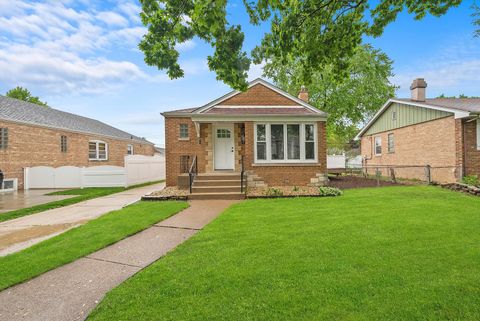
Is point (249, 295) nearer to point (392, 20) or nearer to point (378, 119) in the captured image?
point (392, 20)

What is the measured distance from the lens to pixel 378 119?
20031 millimetres

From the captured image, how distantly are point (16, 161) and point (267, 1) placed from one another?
16.2m

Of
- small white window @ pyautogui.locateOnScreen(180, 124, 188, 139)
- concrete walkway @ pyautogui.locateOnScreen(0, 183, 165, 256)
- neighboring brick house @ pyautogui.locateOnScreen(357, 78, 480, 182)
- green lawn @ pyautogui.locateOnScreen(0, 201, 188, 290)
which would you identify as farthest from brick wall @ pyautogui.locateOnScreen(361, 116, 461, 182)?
concrete walkway @ pyautogui.locateOnScreen(0, 183, 165, 256)

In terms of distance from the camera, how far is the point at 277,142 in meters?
11.6

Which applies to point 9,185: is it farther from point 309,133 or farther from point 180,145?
point 309,133

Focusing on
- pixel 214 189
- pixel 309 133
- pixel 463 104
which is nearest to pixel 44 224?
pixel 214 189

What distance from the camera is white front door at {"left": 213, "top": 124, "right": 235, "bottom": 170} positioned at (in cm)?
1295

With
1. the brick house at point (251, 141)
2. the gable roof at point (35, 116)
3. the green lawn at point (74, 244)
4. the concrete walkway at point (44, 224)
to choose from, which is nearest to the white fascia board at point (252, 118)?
the brick house at point (251, 141)

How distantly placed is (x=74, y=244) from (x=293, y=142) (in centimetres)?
910

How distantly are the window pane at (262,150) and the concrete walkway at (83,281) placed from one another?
21.6 ft

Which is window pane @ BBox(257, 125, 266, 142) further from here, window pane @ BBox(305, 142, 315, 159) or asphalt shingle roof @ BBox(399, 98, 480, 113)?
asphalt shingle roof @ BBox(399, 98, 480, 113)

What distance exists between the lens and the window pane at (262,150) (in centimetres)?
1149

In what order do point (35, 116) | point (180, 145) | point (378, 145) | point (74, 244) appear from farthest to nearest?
point (378, 145) < point (35, 116) < point (180, 145) < point (74, 244)

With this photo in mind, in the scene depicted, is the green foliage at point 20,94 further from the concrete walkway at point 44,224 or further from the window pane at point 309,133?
the window pane at point 309,133
